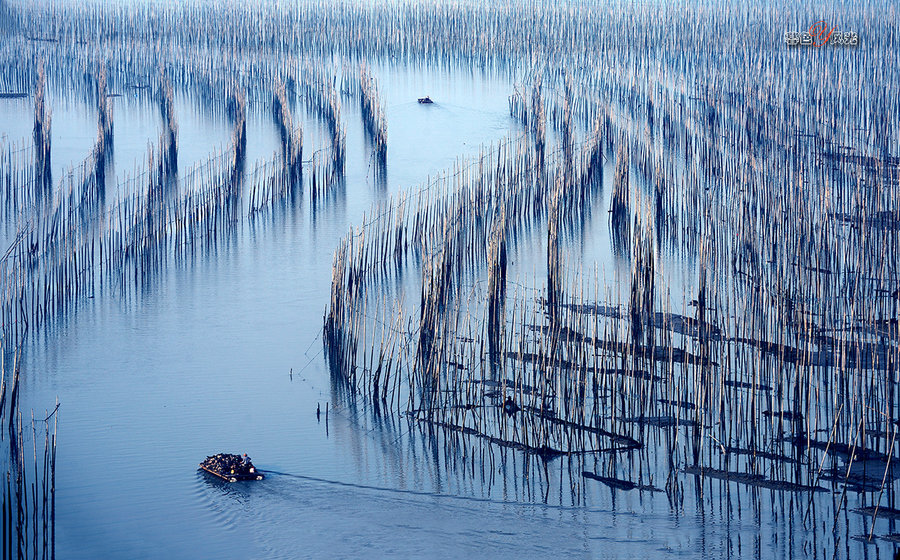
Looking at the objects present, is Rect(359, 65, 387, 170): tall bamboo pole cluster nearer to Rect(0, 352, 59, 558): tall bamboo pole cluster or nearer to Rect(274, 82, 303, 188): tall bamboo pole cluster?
Rect(274, 82, 303, 188): tall bamboo pole cluster

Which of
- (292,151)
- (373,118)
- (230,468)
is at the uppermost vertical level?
(373,118)

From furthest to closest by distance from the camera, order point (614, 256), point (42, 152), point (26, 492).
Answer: point (42, 152), point (614, 256), point (26, 492)

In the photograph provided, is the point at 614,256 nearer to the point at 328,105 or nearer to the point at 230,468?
the point at 230,468

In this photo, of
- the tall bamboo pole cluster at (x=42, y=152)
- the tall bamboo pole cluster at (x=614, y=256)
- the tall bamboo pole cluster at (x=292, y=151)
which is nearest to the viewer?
the tall bamboo pole cluster at (x=614, y=256)

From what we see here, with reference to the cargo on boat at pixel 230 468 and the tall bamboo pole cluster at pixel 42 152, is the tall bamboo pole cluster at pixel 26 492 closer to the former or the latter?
the cargo on boat at pixel 230 468

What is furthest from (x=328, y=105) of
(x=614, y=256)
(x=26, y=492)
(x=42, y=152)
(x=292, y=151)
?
(x=26, y=492)

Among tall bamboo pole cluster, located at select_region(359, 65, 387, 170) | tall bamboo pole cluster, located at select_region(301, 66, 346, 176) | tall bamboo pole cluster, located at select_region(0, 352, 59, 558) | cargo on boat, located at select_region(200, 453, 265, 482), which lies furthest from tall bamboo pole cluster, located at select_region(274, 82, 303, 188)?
cargo on boat, located at select_region(200, 453, 265, 482)

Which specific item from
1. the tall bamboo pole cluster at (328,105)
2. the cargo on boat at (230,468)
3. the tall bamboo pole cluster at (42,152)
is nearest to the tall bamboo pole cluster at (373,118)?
the tall bamboo pole cluster at (328,105)

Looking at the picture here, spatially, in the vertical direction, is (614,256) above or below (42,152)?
below

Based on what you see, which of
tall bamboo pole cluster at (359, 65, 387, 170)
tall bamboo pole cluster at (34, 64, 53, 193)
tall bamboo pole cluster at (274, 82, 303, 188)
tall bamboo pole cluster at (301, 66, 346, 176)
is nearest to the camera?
tall bamboo pole cluster at (34, 64, 53, 193)

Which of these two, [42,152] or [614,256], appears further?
[42,152]
